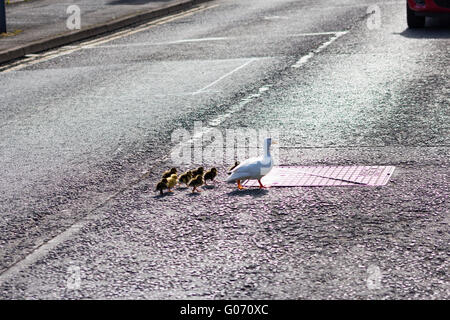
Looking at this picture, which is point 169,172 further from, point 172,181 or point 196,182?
point 196,182

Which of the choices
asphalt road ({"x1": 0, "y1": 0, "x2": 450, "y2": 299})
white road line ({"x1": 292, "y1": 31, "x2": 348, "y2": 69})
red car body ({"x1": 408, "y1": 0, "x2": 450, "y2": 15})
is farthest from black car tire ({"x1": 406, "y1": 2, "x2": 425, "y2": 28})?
white road line ({"x1": 292, "y1": 31, "x2": 348, "y2": 69})

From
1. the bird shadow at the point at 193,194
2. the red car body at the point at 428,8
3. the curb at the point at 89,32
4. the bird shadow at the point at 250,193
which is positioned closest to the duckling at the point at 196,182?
the bird shadow at the point at 193,194

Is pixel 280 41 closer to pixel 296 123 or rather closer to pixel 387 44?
pixel 387 44

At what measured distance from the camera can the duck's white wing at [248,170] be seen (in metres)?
6.75

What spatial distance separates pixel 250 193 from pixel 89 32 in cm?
1309

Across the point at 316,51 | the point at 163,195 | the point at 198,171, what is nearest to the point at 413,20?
the point at 316,51

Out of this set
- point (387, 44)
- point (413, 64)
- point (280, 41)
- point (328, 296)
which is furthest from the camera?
point (280, 41)

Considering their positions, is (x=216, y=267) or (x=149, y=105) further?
(x=149, y=105)

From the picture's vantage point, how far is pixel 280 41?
16.0 metres

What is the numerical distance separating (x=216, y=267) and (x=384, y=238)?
1169 mm

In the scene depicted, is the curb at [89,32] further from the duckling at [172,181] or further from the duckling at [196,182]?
the duckling at [196,182]

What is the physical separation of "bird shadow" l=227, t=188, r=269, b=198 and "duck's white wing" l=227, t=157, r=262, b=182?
0.12 m

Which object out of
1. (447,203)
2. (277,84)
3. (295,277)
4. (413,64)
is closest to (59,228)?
(295,277)

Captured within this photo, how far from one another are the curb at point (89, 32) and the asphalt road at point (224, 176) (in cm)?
114
